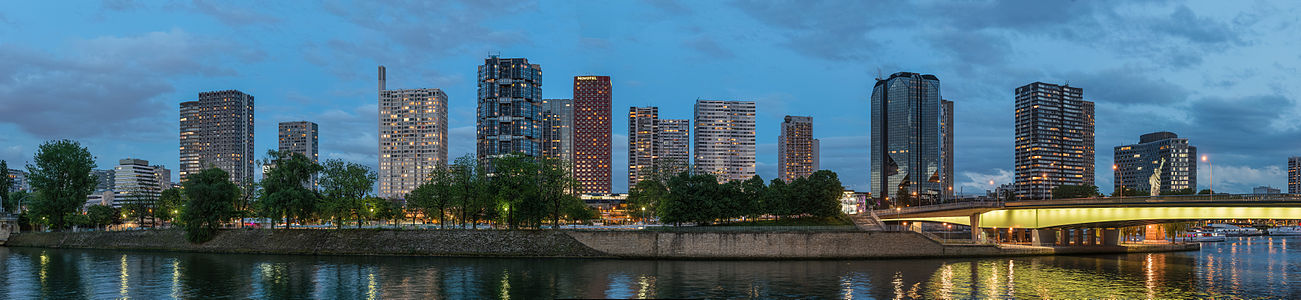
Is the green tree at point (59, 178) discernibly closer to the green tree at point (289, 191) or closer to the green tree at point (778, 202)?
the green tree at point (289, 191)

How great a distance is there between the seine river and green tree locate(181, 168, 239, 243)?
9.03m

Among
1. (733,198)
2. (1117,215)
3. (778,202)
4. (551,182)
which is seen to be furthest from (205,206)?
(1117,215)

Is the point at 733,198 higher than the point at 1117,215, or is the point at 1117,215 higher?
the point at 733,198

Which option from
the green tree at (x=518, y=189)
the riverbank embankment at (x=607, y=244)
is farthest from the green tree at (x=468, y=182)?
the riverbank embankment at (x=607, y=244)

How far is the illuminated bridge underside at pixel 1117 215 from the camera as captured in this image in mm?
99250

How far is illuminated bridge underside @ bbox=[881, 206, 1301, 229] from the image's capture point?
99250mm

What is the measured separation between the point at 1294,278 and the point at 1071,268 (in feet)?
67.6

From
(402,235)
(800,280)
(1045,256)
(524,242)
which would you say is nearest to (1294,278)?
(1045,256)

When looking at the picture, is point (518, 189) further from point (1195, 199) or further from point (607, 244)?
point (1195, 199)

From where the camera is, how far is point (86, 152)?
132 metres

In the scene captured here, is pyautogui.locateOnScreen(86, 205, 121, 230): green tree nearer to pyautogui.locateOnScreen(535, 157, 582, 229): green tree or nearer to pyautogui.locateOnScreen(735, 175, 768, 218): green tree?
pyautogui.locateOnScreen(535, 157, 582, 229): green tree

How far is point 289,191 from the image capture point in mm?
111625

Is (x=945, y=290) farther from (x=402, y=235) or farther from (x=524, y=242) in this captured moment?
(x=402, y=235)

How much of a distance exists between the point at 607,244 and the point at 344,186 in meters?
42.8
